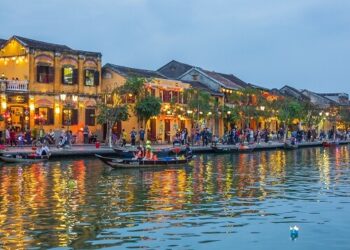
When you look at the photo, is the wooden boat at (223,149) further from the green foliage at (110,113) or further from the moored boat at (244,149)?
the green foliage at (110,113)

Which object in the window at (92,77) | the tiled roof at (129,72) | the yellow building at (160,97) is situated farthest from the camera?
the tiled roof at (129,72)

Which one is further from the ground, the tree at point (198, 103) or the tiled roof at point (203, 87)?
the tiled roof at point (203, 87)

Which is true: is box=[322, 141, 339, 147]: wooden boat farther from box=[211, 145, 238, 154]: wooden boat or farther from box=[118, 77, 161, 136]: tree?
box=[118, 77, 161, 136]: tree

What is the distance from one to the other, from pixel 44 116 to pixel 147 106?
10.1 meters

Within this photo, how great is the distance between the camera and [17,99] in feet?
172

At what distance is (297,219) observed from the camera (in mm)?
18609

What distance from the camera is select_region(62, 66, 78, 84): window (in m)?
56.4

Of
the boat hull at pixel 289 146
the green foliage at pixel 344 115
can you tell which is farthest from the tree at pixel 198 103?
the green foliage at pixel 344 115

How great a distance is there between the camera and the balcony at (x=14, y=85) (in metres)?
51.2

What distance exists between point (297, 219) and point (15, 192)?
1185cm

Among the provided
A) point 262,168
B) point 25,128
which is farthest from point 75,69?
point 262,168

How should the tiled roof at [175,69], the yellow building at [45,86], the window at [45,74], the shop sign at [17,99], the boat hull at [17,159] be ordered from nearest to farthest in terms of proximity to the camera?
the boat hull at [17,159]
the shop sign at [17,99]
the yellow building at [45,86]
the window at [45,74]
the tiled roof at [175,69]

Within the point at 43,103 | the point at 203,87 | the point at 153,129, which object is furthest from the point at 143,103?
the point at 203,87

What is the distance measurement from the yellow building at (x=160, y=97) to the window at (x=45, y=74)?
6.81 meters
